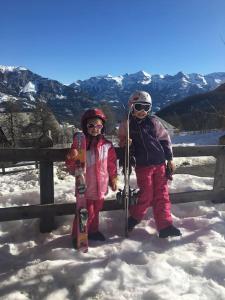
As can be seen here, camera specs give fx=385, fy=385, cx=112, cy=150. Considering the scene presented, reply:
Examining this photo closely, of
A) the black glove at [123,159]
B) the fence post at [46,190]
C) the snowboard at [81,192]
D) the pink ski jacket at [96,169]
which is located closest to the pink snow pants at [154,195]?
the black glove at [123,159]

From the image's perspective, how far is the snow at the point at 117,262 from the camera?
3.94m

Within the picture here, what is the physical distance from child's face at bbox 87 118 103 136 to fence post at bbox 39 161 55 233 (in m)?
0.77

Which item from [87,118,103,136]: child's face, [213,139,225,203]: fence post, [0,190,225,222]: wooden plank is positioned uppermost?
[87,118,103,136]: child's face

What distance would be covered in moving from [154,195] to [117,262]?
1481 mm

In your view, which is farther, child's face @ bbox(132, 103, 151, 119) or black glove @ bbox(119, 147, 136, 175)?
child's face @ bbox(132, 103, 151, 119)

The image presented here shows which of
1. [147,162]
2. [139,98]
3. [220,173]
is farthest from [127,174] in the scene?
[220,173]

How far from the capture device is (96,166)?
5207mm

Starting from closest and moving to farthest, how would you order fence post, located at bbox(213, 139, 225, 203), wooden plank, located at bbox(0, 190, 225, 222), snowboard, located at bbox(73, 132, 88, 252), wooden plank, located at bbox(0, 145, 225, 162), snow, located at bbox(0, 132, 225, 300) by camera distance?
snow, located at bbox(0, 132, 225, 300) < snowboard, located at bbox(73, 132, 88, 252) < wooden plank, located at bbox(0, 145, 225, 162) < wooden plank, located at bbox(0, 190, 225, 222) < fence post, located at bbox(213, 139, 225, 203)

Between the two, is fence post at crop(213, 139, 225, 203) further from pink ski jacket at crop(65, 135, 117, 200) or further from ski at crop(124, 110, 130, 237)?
pink ski jacket at crop(65, 135, 117, 200)

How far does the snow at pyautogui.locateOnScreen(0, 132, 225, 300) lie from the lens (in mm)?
3943

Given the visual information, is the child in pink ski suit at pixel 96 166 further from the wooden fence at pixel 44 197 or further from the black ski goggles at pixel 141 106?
the black ski goggles at pixel 141 106

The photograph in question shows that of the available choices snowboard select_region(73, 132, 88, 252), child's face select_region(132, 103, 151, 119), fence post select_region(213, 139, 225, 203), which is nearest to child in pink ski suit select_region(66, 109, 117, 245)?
snowboard select_region(73, 132, 88, 252)

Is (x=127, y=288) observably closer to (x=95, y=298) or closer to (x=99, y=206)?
(x=95, y=298)

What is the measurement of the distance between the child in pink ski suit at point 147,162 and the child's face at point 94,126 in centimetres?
32
